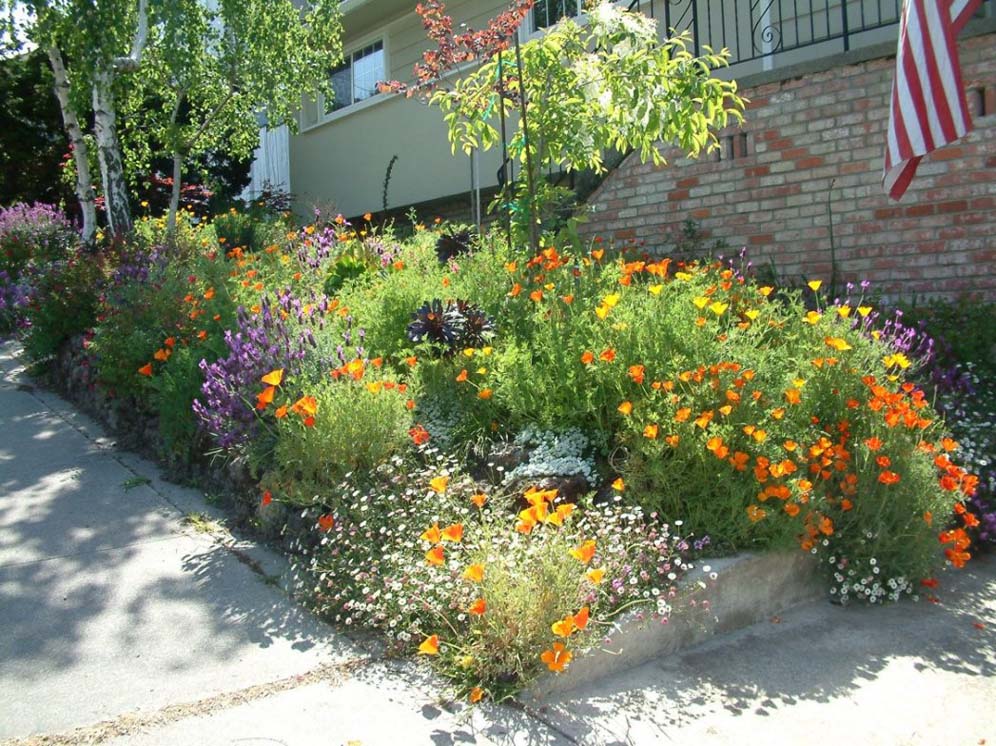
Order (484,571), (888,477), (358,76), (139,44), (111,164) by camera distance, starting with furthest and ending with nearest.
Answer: (358,76)
(139,44)
(111,164)
(888,477)
(484,571)

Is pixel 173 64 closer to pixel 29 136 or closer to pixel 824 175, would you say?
pixel 29 136

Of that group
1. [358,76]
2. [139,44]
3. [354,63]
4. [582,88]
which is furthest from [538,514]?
[354,63]

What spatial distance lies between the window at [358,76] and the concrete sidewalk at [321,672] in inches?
410

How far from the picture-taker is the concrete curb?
10.4 feet

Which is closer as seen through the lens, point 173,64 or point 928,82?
point 928,82

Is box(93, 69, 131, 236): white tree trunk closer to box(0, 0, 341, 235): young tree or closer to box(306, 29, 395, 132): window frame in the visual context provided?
box(0, 0, 341, 235): young tree

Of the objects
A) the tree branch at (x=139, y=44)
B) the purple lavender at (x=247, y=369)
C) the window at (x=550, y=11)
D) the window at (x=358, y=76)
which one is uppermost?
the window at (x=358, y=76)

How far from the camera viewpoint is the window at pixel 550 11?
10359mm

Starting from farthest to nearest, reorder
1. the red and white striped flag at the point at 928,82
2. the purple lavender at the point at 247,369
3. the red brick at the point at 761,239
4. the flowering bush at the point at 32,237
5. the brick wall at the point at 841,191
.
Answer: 1. the flowering bush at the point at 32,237
2. the red brick at the point at 761,239
3. the brick wall at the point at 841,191
4. the purple lavender at the point at 247,369
5. the red and white striped flag at the point at 928,82

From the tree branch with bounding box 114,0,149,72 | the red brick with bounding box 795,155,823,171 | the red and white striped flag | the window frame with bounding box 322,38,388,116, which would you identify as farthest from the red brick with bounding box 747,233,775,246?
the window frame with bounding box 322,38,388,116

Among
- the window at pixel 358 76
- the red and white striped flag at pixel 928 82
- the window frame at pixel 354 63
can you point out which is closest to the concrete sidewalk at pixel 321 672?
the red and white striped flag at pixel 928 82

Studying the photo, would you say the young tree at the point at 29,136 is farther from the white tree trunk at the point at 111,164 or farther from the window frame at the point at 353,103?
the white tree trunk at the point at 111,164

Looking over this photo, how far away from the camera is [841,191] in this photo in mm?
6578

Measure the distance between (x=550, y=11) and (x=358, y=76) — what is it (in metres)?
4.19
